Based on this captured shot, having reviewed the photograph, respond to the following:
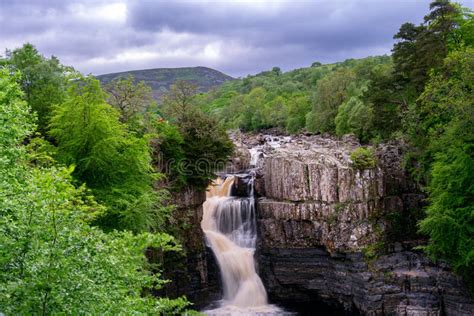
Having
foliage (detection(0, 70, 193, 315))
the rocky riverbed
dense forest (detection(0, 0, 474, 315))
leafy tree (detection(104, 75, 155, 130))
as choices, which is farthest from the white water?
foliage (detection(0, 70, 193, 315))

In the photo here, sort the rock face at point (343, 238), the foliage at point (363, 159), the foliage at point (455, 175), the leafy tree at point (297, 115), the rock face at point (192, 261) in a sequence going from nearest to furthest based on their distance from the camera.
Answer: the foliage at point (455, 175), the rock face at point (343, 238), the foliage at point (363, 159), the rock face at point (192, 261), the leafy tree at point (297, 115)

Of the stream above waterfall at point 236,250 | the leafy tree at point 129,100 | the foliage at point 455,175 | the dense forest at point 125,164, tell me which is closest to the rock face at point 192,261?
the stream above waterfall at point 236,250

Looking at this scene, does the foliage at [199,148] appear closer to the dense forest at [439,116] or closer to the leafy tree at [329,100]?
the dense forest at [439,116]

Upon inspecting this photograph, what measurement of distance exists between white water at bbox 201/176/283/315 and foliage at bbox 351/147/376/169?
25.9ft

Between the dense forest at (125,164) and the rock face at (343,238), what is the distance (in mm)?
2288

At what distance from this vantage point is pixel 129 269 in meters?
10.6

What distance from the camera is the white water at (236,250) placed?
1146 inches

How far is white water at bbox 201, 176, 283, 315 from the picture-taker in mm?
29109

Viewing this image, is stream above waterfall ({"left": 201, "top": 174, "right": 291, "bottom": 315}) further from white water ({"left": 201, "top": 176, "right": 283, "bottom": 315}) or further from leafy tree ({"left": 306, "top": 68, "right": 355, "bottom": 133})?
leafy tree ({"left": 306, "top": 68, "right": 355, "bottom": 133})

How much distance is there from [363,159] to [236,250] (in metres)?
10.4

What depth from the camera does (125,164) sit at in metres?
19.5

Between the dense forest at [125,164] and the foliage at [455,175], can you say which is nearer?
the dense forest at [125,164]

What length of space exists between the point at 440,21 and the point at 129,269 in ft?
82.8

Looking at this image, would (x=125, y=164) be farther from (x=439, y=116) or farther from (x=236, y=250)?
(x=439, y=116)
